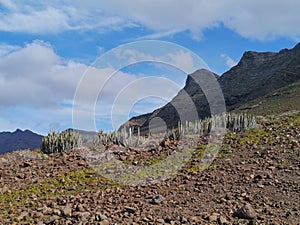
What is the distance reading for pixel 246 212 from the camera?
20.6ft

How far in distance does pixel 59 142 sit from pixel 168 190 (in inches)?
210

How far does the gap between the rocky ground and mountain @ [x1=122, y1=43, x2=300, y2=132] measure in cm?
3826

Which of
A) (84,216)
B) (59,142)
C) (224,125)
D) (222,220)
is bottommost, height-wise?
(222,220)

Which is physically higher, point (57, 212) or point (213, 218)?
point (57, 212)

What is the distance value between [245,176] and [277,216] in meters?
1.87

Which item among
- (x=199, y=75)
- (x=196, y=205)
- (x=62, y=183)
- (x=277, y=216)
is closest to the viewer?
(x=277, y=216)

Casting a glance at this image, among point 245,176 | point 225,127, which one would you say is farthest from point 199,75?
point 245,176

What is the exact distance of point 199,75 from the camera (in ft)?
277

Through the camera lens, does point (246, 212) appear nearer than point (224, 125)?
Yes

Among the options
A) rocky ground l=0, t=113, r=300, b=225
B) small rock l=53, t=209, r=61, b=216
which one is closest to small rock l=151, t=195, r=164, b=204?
rocky ground l=0, t=113, r=300, b=225

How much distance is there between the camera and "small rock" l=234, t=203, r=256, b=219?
6242 millimetres

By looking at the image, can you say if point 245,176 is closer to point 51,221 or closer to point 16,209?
point 51,221

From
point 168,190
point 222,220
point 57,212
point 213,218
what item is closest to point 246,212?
point 222,220

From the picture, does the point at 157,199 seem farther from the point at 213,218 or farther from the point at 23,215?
the point at 23,215
